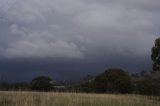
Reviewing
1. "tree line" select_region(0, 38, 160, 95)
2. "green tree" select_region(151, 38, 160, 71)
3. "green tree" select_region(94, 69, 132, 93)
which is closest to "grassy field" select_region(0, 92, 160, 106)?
"green tree" select_region(151, 38, 160, 71)

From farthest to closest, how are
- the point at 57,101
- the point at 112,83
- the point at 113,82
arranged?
the point at 112,83, the point at 113,82, the point at 57,101

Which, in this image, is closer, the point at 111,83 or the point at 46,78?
the point at 46,78

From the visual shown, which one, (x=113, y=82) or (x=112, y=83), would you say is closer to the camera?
(x=113, y=82)

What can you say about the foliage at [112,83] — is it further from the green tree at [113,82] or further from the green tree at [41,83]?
the green tree at [41,83]

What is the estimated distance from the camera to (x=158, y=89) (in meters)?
53.8

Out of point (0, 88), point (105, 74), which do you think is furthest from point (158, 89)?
point (0, 88)

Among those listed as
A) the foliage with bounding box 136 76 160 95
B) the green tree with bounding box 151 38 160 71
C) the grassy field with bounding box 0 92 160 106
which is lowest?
the grassy field with bounding box 0 92 160 106

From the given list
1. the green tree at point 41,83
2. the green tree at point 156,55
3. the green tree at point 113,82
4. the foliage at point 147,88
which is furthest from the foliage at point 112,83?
the green tree at point 156,55

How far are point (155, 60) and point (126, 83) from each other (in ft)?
32.3

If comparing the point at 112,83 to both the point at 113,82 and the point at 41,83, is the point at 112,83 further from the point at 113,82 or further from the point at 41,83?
the point at 41,83

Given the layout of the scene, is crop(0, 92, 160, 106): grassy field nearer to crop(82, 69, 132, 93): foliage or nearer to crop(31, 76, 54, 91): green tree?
crop(31, 76, 54, 91): green tree

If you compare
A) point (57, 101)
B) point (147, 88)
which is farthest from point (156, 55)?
point (57, 101)

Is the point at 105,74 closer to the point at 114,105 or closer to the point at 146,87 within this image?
the point at 146,87

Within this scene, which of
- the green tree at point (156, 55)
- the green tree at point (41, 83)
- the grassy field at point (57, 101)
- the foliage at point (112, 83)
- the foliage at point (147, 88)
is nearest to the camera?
the grassy field at point (57, 101)
